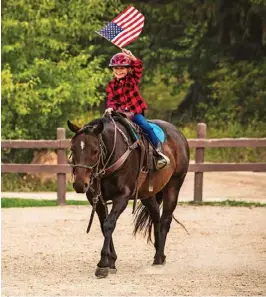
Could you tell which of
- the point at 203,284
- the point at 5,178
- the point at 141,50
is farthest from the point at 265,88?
the point at 203,284

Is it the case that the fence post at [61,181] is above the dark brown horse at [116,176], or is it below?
below

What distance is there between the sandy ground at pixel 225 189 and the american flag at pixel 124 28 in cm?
871

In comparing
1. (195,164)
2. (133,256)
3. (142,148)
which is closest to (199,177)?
(195,164)

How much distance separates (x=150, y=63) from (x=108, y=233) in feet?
85.6

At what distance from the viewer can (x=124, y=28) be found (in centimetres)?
1296

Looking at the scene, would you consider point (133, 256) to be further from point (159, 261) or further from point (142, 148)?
point (142, 148)

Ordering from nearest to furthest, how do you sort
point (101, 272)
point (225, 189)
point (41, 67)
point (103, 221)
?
point (101, 272) → point (103, 221) → point (225, 189) → point (41, 67)

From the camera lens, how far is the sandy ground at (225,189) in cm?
2214

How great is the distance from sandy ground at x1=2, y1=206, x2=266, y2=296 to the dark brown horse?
0.44 meters

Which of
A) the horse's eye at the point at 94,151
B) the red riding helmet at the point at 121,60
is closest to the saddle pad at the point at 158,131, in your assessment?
the red riding helmet at the point at 121,60

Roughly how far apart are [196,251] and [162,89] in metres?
31.2

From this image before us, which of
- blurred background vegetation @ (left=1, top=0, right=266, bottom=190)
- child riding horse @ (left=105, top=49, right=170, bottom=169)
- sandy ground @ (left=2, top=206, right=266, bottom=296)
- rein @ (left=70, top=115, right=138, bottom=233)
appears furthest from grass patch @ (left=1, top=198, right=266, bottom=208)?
rein @ (left=70, top=115, right=138, bottom=233)

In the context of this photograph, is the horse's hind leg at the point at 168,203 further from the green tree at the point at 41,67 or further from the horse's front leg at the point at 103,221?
the green tree at the point at 41,67

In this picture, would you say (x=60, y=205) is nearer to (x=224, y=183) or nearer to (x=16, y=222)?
(x=16, y=222)
